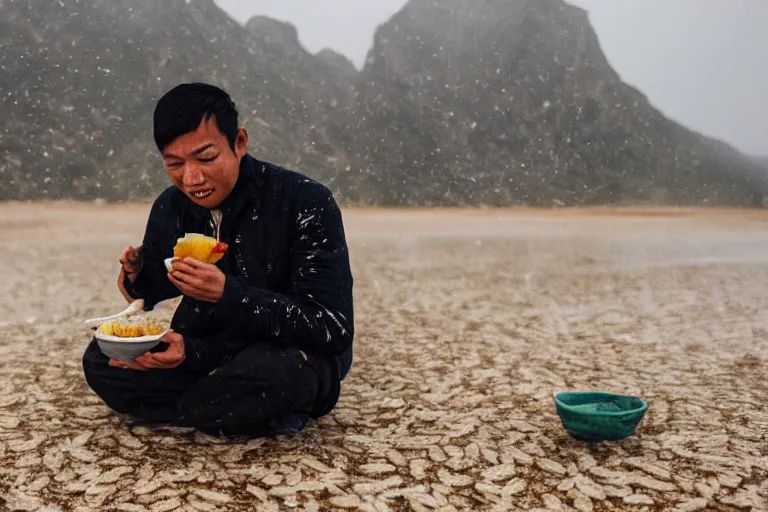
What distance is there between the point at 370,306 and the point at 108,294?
3415 millimetres

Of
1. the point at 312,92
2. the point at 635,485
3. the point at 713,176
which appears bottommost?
the point at 635,485

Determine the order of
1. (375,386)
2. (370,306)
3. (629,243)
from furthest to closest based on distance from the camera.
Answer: (629,243) → (370,306) → (375,386)

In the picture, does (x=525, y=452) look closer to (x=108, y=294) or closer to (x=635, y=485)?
(x=635, y=485)

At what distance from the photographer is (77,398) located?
4.38m

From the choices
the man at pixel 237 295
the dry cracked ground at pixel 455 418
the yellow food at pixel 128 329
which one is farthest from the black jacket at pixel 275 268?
the dry cracked ground at pixel 455 418

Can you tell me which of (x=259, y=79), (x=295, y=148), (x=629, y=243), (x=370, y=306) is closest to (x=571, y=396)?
(x=370, y=306)

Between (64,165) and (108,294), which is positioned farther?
(64,165)

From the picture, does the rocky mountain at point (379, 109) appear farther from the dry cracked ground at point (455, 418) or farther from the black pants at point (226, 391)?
the black pants at point (226, 391)

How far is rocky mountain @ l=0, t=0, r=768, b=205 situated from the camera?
141ft

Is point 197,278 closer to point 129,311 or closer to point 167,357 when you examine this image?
point 167,357

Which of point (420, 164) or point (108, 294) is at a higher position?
point (420, 164)

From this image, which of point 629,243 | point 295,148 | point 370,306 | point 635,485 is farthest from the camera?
point 295,148

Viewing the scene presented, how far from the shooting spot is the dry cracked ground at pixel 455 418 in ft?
10.3

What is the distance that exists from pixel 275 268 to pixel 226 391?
656mm
